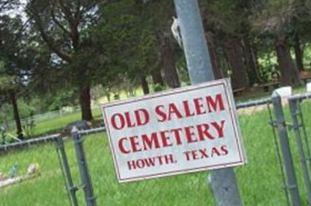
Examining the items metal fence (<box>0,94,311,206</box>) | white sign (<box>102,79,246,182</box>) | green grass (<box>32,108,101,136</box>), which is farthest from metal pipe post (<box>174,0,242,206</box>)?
green grass (<box>32,108,101,136</box>)

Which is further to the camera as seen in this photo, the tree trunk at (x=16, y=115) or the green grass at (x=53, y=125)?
the green grass at (x=53, y=125)

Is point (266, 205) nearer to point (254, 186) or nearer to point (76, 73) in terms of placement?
point (254, 186)

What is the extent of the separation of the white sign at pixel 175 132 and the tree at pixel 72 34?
30.0m

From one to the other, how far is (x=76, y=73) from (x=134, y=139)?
101ft

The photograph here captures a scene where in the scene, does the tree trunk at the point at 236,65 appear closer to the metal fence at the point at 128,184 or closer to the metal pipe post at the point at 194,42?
the metal fence at the point at 128,184

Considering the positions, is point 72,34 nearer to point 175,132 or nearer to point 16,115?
point 16,115

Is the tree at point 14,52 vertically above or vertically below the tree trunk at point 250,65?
above

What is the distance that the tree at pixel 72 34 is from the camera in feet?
116

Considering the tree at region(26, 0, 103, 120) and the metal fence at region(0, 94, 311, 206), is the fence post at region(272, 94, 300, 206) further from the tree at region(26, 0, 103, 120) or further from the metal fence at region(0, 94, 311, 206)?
the tree at region(26, 0, 103, 120)

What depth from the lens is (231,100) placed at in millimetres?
4391

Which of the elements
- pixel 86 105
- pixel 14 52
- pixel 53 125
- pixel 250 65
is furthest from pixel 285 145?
pixel 53 125

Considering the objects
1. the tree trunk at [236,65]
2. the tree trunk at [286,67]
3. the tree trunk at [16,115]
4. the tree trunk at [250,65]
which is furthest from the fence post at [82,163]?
the tree trunk at [250,65]

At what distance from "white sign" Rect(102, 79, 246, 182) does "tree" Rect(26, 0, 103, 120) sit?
30.0 m

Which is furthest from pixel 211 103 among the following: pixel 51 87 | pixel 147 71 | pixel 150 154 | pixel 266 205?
pixel 51 87
